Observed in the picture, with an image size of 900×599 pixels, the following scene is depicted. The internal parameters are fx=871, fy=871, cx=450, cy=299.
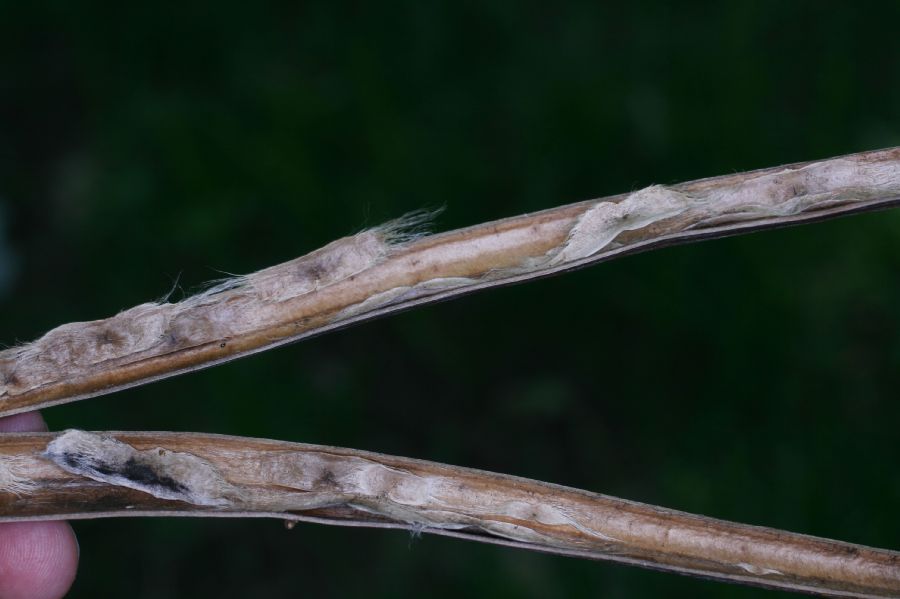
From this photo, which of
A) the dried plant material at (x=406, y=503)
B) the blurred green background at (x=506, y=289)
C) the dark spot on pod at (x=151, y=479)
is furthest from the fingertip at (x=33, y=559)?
the dark spot on pod at (x=151, y=479)

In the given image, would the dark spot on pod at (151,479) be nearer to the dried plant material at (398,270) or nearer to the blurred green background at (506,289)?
the dried plant material at (398,270)

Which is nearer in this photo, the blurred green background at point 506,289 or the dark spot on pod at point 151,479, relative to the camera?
the dark spot on pod at point 151,479

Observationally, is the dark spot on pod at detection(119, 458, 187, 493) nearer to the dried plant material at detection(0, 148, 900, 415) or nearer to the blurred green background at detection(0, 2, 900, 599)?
the dried plant material at detection(0, 148, 900, 415)

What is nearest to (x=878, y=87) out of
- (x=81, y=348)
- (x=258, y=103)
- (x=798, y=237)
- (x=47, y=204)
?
(x=798, y=237)

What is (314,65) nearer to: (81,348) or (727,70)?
(727,70)

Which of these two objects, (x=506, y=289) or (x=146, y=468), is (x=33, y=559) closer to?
(x=146, y=468)

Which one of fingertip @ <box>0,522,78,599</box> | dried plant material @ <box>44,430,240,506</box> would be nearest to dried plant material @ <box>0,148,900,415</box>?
dried plant material @ <box>44,430,240,506</box>
